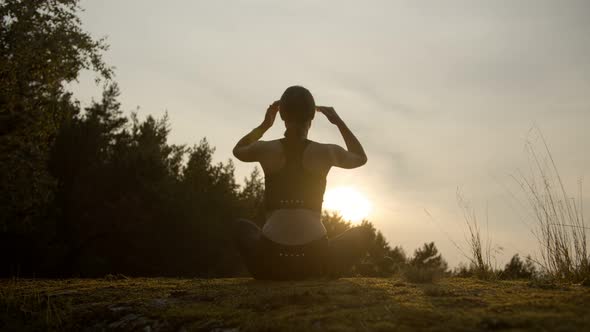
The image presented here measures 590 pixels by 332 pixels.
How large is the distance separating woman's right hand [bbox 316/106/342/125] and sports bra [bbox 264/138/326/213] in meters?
0.58

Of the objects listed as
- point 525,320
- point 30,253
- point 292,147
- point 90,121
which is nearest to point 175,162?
point 90,121

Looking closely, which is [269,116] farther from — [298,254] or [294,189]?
[298,254]

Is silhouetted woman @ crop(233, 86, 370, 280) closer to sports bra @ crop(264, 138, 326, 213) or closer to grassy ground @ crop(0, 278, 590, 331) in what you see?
sports bra @ crop(264, 138, 326, 213)

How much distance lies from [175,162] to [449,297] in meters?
45.4

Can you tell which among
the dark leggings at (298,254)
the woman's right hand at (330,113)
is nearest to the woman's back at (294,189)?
the dark leggings at (298,254)

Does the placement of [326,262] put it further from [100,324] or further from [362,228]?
[100,324]

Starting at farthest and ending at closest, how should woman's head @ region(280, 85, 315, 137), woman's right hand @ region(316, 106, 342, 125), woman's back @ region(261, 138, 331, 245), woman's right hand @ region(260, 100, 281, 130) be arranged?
woman's right hand @ region(260, 100, 281, 130) → woman's right hand @ region(316, 106, 342, 125) → woman's head @ region(280, 85, 315, 137) → woman's back @ region(261, 138, 331, 245)

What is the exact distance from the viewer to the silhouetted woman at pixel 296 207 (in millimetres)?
5773

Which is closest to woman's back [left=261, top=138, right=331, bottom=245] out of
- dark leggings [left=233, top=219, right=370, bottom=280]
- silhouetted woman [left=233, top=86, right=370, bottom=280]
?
silhouetted woman [left=233, top=86, right=370, bottom=280]

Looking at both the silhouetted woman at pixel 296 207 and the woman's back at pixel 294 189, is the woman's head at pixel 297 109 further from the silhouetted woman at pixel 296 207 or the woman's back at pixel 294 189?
the woman's back at pixel 294 189

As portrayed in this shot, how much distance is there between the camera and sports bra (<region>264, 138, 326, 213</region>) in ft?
19.1

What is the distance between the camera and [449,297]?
4.41 metres

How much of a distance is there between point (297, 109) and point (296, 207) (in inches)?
43.6

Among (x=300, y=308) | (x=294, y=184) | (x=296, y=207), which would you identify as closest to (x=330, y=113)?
(x=294, y=184)
